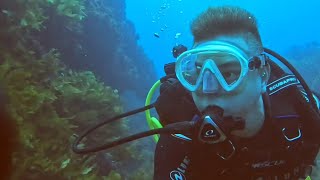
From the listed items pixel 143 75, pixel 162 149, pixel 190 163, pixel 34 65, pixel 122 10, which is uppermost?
pixel 122 10

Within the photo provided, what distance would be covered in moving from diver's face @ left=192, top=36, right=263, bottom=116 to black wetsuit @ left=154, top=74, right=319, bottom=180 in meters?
0.28

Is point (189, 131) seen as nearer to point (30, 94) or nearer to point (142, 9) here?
point (30, 94)

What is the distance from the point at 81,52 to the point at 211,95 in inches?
305

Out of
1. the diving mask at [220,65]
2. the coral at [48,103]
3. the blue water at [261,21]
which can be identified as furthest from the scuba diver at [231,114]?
the blue water at [261,21]

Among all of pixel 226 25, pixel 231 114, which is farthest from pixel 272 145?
pixel 226 25

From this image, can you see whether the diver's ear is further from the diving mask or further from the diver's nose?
the diver's nose

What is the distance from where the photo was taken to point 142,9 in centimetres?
8444

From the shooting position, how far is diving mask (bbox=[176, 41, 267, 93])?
2.32 meters

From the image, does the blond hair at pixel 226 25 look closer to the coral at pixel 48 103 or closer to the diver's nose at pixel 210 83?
the diver's nose at pixel 210 83

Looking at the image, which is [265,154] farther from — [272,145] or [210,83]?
[210,83]

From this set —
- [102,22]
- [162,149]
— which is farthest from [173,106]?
[102,22]

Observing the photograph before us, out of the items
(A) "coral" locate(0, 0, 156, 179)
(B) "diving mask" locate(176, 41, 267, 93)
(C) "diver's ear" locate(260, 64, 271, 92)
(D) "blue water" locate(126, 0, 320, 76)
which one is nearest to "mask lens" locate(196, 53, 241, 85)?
(B) "diving mask" locate(176, 41, 267, 93)

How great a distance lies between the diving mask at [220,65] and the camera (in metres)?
2.32

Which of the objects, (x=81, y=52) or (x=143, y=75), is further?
(x=143, y=75)
